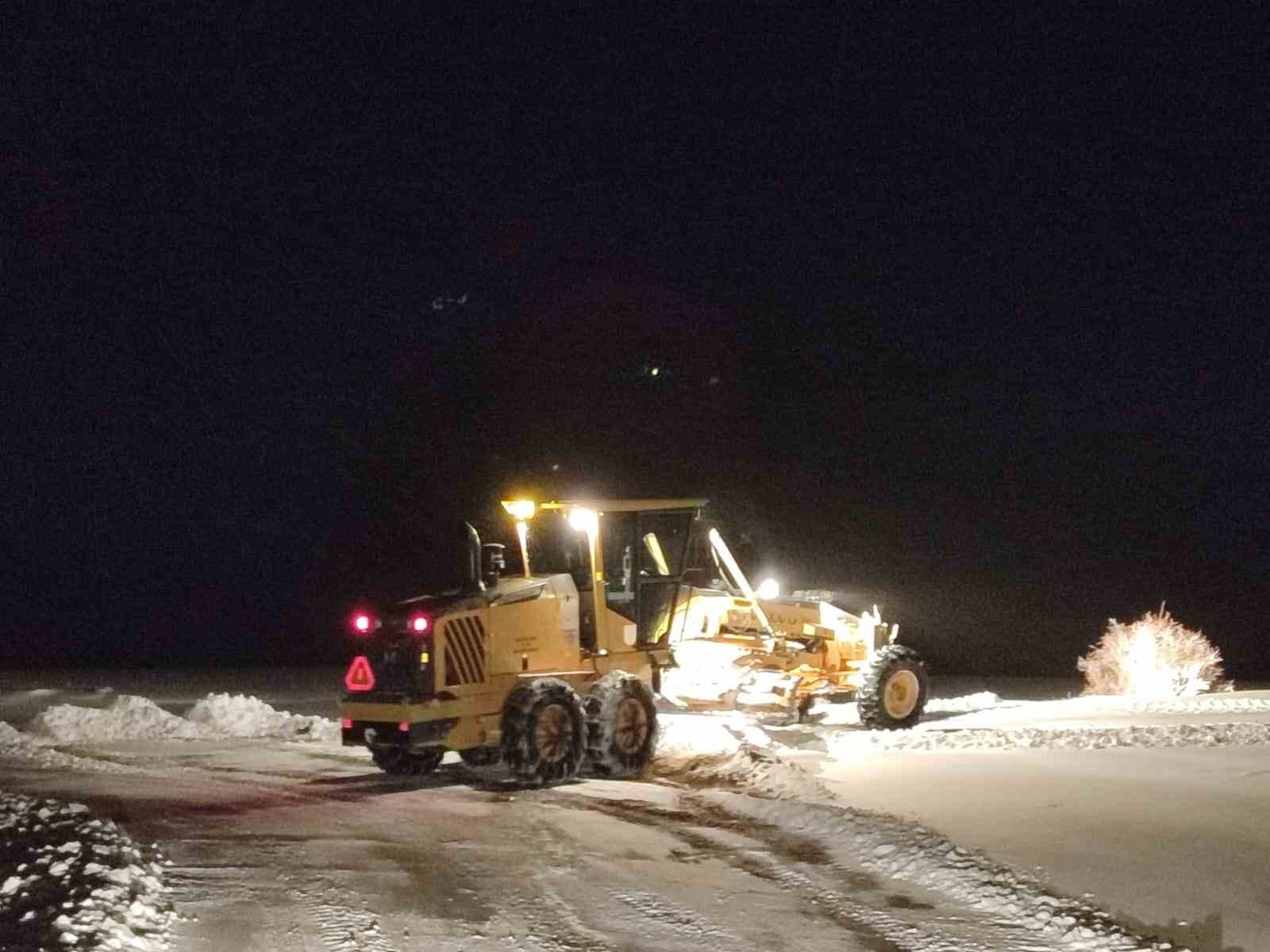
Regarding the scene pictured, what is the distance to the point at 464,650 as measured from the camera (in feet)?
53.3

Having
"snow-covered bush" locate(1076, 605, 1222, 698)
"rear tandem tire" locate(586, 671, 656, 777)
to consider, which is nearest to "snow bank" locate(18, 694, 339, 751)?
"rear tandem tire" locate(586, 671, 656, 777)

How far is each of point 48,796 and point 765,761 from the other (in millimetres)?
7697

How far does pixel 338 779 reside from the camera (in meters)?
16.9

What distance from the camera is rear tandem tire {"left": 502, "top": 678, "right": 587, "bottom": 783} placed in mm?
15719

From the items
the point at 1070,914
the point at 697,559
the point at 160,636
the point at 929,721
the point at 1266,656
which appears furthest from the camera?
the point at 160,636

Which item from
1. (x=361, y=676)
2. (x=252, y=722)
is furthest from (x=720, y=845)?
(x=252, y=722)

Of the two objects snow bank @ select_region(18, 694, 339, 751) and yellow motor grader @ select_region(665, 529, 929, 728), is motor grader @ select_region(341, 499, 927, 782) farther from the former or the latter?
snow bank @ select_region(18, 694, 339, 751)

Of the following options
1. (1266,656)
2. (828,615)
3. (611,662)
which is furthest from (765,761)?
(1266,656)

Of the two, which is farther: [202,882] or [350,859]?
[350,859]

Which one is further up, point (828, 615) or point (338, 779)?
point (828, 615)

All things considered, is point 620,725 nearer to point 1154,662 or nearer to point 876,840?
point 876,840

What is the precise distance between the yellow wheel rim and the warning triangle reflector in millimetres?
7620

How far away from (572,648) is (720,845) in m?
5.52

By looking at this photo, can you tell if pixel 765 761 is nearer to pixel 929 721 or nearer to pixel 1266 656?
pixel 929 721
